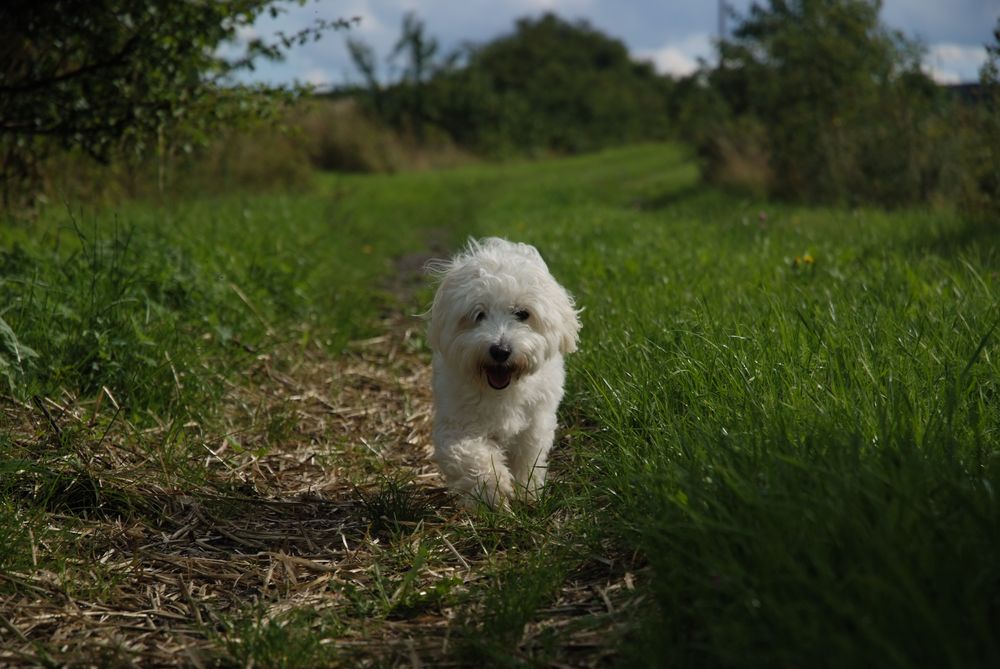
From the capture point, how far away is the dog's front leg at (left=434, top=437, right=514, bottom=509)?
3.73m

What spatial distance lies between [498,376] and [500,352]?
5.7 inches

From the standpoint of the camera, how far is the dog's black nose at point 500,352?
12.8ft

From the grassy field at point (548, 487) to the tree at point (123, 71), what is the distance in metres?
0.90

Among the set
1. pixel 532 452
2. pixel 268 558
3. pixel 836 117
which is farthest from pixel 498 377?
pixel 836 117

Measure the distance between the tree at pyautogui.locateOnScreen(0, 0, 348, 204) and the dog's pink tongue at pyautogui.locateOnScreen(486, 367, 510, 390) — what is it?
152 inches

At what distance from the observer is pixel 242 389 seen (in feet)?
17.0

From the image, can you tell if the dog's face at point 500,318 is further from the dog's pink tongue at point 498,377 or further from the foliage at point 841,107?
the foliage at point 841,107

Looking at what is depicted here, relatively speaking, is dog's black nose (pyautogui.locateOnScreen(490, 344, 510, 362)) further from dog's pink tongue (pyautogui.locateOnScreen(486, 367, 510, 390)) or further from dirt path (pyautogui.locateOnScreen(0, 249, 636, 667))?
dirt path (pyautogui.locateOnScreen(0, 249, 636, 667))

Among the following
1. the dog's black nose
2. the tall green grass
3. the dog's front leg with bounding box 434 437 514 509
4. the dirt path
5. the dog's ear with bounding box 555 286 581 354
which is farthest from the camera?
the dog's ear with bounding box 555 286 581 354

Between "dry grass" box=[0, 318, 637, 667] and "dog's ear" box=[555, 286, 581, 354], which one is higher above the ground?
"dog's ear" box=[555, 286, 581, 354]

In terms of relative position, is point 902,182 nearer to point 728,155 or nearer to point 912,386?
point 728,155

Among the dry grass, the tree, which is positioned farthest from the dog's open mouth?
the tree

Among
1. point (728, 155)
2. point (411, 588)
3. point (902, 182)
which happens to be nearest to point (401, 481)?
point (411, 588)

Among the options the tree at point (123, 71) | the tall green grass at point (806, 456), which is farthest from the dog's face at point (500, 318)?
the tree at point (123, 71)
